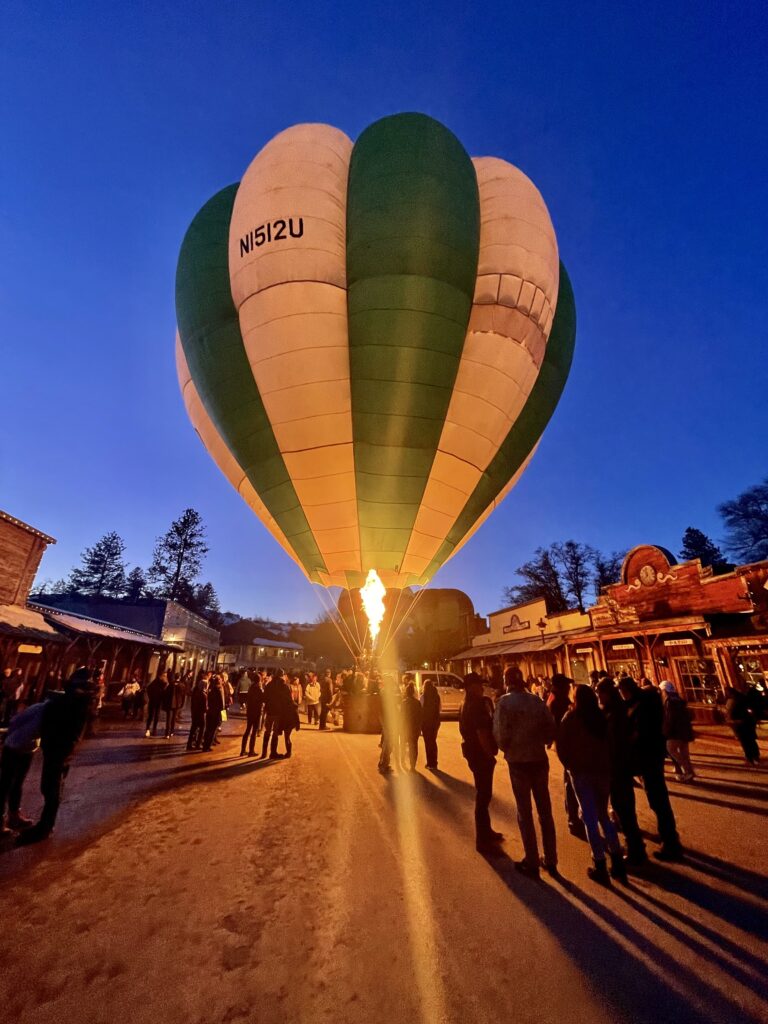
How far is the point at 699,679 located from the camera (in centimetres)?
1427

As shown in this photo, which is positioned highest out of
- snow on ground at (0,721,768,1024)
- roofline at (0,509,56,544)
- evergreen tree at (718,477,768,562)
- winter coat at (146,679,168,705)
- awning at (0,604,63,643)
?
evergreen tree at (718,477,768,562)

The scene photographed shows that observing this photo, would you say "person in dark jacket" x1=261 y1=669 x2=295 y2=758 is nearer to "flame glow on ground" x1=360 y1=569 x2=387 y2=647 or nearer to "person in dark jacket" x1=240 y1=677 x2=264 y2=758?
"person in dark jacket" x1=240 y1=677 x2=264 y2=758

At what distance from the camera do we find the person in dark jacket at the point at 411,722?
7.32 m

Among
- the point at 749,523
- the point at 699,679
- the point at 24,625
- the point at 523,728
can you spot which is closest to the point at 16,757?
the point at 523,728

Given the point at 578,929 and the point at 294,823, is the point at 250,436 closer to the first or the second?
the point at 294,823

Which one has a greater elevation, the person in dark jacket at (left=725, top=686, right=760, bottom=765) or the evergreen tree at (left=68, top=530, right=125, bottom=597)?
the evergreen tree at (left=68, top=530, right=125, bottom=597)

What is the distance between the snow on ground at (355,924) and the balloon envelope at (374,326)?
600 centimetres

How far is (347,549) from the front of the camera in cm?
1005

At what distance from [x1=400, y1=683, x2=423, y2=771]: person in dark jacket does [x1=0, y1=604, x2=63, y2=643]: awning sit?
12.3 metres

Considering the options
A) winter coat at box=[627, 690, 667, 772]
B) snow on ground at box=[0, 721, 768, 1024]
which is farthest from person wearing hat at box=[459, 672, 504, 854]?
winter coat at box=[627, 690, 667, 772]

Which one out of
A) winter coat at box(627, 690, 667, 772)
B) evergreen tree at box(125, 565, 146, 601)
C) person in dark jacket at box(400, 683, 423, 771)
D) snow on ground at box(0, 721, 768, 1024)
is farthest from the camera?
evergreen tree at box(125, 565, 146, 601)

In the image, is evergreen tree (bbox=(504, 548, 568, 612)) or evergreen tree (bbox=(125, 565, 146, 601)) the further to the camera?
evergreen tree (bbox=(125, 565, 146, 601))

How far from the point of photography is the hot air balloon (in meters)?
7.91

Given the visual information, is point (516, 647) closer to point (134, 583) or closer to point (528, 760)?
point (528, 760)
